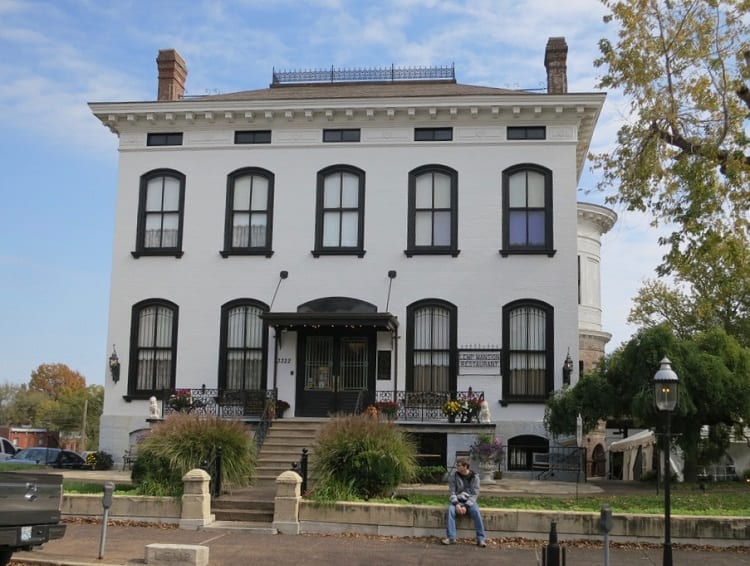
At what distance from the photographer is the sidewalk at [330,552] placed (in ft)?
43.4

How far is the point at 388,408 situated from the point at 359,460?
7324 millimetres

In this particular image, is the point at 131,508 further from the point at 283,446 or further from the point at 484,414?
the point at 484,414

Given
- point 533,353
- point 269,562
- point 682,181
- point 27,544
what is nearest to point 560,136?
point 533,353

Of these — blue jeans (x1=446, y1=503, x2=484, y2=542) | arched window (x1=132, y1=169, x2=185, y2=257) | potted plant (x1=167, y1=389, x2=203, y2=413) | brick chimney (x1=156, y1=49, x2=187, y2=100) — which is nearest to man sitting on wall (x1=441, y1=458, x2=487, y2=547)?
blue jeans (x1=446, y1=503, x2=484, y2=542)

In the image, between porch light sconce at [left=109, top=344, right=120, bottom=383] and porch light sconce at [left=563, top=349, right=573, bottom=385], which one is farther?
porch light sconce at [left=109, top=344, right=120, bottom=383]

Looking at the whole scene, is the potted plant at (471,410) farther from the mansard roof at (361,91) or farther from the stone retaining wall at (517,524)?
the mansard roof at (361,91)

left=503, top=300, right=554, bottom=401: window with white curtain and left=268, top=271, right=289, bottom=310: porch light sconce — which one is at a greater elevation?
left=268, top=271, right=289, bottom=310: porch light sconce

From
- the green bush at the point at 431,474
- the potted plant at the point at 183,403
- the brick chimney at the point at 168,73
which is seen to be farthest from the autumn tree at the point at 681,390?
the brick chimney at the point at 168,73

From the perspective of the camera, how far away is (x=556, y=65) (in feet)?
88.8

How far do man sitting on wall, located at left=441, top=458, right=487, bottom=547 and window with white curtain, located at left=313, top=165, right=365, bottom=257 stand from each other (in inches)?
468

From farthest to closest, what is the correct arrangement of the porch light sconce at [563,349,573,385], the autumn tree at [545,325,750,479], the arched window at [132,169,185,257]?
the arched window at [132,169,185,257], the porch light sconce at [563,349,573,385], the autumn tree at [545,325,750,479]

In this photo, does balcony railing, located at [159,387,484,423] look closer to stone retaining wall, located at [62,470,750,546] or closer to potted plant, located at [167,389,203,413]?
potted plant, located at [167,389,203,413]

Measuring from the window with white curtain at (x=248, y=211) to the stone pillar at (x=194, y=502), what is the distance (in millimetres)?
11049

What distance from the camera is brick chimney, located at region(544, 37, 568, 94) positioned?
26875mm
